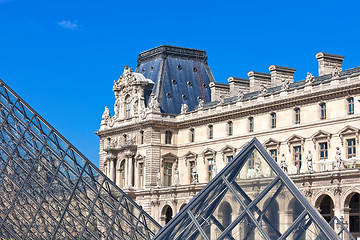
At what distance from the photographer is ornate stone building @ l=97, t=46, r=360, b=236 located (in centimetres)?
5294

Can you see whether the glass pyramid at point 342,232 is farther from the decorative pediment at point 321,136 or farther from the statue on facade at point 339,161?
the decorative pediment at point 321,136

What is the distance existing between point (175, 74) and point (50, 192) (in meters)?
44.2

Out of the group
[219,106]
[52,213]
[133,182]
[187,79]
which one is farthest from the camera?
[187,79]

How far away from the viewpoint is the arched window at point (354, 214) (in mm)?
52031

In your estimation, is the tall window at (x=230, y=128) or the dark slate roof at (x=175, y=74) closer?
the tall window at (x=230, y=128)

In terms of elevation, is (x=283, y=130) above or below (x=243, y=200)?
above

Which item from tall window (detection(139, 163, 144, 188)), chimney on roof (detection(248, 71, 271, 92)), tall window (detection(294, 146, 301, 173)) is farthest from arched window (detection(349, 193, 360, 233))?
tall window (detection(139, 163, 144, 188))

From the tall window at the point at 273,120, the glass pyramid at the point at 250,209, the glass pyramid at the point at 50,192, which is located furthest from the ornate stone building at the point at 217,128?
the glass pyramid at the point at 250,209

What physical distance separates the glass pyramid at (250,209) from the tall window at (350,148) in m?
32.6

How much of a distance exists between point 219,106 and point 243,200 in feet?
151

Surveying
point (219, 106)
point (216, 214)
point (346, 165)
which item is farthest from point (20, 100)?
point (219, 106)

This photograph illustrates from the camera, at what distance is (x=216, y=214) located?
21281mm

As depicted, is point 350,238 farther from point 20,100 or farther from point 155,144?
point 155,144

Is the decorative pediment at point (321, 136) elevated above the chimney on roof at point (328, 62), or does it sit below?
below
